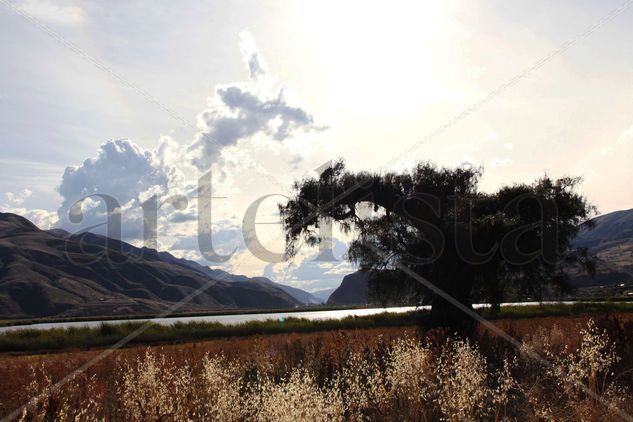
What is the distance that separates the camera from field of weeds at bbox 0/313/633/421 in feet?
26.9

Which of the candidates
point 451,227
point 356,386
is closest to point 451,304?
point 451,227

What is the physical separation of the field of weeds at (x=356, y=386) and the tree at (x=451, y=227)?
7.54 metres

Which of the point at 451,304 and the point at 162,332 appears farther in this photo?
the point at 162,332

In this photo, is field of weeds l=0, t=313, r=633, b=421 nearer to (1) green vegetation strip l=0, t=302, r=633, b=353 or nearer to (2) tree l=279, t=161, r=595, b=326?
(2) tree l=279, t=161, r=595, b=326

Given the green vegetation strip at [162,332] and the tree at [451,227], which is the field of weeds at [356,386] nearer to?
the tree at [451,227]

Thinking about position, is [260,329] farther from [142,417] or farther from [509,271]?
[142,417]

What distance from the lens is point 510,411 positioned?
33.9 ft

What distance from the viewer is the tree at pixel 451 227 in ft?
91.5

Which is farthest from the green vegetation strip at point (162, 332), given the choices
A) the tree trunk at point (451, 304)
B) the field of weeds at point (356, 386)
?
the field of weeds at point (356, 386)

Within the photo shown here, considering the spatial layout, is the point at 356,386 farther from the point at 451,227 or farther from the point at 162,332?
the point at 162,332

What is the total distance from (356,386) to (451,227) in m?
20.7

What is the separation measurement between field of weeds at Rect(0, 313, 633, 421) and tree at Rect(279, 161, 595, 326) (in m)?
7.54

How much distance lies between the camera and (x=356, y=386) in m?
8.72

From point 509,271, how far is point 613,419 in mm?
21794
